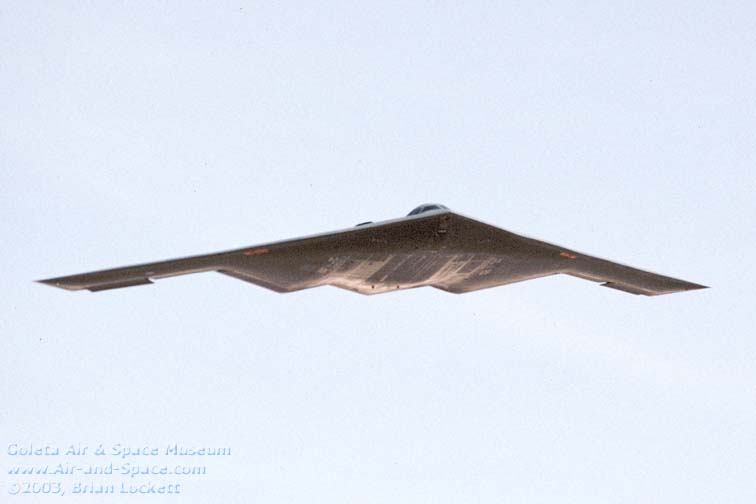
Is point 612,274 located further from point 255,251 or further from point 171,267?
point 171,267

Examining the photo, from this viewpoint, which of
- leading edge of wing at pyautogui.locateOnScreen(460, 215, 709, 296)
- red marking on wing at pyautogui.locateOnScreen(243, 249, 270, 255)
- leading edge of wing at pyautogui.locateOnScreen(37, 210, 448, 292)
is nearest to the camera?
leading edge of wing at pyautogui.locateOnScreen(37, 210, 448, 292)

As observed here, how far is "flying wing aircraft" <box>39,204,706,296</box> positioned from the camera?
722 inches

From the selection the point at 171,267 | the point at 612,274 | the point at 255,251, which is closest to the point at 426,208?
the point at 255,251

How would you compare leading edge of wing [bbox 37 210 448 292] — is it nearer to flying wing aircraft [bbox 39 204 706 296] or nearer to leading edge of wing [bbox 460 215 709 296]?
flying wing aircraft [bbox 39 204 706 296]

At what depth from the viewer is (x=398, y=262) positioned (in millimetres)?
20234

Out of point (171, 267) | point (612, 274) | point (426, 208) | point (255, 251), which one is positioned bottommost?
point (171, 267)

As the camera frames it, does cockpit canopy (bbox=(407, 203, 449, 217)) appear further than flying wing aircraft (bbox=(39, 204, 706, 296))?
Yes

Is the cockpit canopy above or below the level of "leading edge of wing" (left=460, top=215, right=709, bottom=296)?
above

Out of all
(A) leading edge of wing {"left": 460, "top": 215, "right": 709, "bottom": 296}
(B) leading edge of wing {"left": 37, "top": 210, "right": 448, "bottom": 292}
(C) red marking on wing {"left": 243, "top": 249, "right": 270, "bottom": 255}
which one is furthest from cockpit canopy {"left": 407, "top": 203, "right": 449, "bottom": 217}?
(A) leading edge of wing {"left": 460, "top": 215, "right": 709, "bottom": 296}

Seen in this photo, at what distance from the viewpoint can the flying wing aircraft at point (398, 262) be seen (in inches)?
722

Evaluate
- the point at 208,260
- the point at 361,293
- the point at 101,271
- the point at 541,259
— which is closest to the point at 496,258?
the point at 541,259

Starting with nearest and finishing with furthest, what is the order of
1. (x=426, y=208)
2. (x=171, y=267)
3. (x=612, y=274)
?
1. (x=171, y=267)
2. (x=426, y=208)
3. (x=612, y=274)

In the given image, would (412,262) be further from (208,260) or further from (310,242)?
(208,260)

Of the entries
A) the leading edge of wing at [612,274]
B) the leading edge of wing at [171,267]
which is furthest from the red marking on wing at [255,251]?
the leading edge of wing at [612,274]
